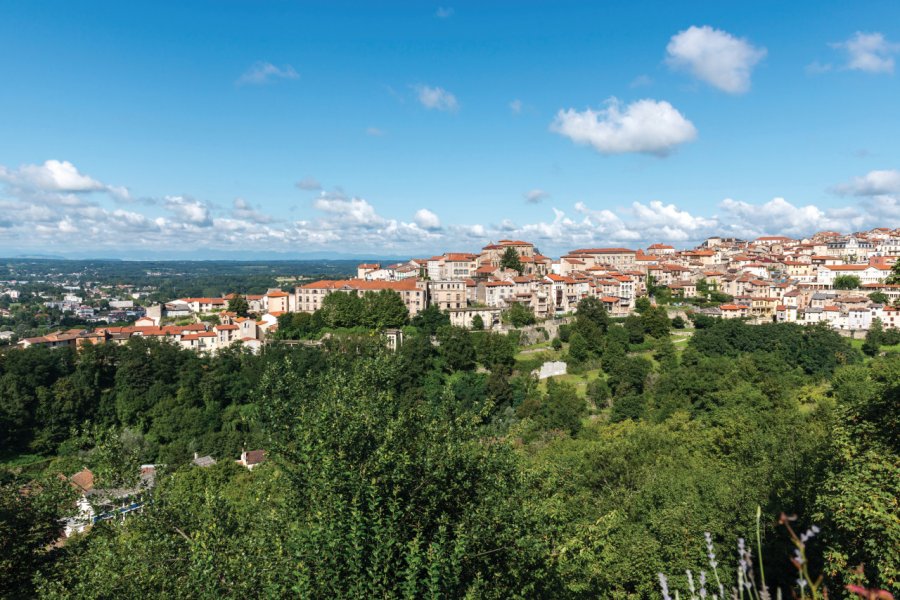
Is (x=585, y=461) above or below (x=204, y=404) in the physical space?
above

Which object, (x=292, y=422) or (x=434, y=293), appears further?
(x=434, y=293)

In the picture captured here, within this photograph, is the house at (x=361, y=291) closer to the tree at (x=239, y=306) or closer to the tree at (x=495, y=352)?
the tree at (x=239, y=306)

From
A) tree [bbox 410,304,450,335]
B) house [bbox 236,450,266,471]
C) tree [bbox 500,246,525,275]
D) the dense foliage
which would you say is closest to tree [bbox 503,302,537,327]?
tree [bbox 410,304,450,335]

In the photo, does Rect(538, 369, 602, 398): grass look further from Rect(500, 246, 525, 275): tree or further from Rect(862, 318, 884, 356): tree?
Rect(862, 318, 884, 356): tree

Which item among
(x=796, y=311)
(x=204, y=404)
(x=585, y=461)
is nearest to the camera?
(x=585, y=461)

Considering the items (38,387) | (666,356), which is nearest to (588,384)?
(666,356)

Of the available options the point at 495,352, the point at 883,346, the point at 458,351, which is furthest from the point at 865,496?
the point at 883,346

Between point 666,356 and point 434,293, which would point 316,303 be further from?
point 666,356

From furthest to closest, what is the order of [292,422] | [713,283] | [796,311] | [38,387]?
[713,283] → [796,311] → [38,387] → [292,422]
